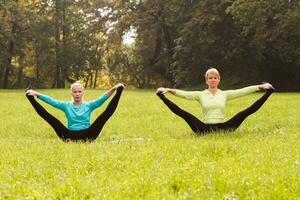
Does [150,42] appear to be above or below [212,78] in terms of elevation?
above

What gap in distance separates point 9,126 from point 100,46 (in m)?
58.3

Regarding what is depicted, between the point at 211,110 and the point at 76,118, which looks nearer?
the point at 76,118

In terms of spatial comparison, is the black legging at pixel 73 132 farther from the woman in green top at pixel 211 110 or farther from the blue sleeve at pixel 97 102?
the woman in green top at pixel 211 110

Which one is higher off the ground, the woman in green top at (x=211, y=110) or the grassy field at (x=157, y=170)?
the woman in green top at (x=211, y=110)

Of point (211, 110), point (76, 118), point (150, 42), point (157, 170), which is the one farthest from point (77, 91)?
point (150, 42)

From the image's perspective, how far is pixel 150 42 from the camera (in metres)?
60.0

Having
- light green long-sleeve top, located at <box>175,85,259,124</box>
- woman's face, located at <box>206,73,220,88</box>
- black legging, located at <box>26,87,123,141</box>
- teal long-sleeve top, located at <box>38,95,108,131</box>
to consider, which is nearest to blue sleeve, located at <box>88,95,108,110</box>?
teal long-sleeve top, located at <box>38,95,108,131</box>

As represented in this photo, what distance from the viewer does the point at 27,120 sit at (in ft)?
61.6

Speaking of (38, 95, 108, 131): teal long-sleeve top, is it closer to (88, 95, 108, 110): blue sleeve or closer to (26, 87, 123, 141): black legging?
(88, 95, 108, 110): blue sleeve

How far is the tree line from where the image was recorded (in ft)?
130

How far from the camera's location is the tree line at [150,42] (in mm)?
39719

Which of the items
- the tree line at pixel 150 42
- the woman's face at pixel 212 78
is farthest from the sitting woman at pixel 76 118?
the tree line at pixel 150 42

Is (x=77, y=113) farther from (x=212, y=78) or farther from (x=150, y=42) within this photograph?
(x=150, y=42)

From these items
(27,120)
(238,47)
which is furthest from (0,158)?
(238,47)
